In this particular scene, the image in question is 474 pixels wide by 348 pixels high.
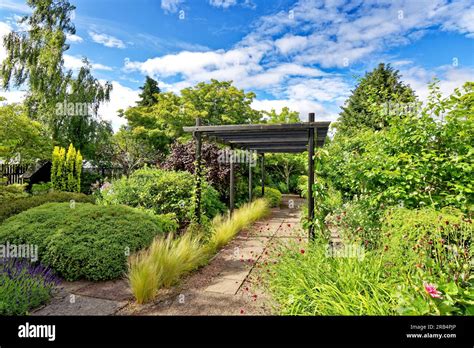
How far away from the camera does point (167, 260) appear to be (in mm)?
3559

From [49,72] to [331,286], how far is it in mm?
16460

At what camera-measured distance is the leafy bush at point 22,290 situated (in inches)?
109

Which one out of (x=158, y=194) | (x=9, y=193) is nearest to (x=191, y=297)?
(x=158, y=194)

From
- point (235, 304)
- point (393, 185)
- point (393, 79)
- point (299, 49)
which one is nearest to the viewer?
point (235, 304)

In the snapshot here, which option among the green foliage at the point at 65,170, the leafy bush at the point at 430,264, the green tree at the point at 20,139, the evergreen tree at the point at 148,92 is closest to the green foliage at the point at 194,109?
the green foliage at the point at 65,170

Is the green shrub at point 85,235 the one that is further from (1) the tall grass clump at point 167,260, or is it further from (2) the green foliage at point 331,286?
(2) the green foliage at point 331,286

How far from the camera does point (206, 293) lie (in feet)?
11.0

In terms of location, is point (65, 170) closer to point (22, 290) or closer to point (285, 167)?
point (22, 290)

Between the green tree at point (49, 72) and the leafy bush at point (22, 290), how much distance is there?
480 inches

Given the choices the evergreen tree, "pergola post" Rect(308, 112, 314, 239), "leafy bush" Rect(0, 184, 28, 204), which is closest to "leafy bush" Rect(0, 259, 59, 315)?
"pergola post" Rect(308, 112, 314, 239)

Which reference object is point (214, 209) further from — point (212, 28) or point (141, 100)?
point (141, 100)

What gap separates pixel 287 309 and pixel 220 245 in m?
3.03

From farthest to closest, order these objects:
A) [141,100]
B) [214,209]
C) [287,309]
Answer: [141,100], [214,209], [287,309]
